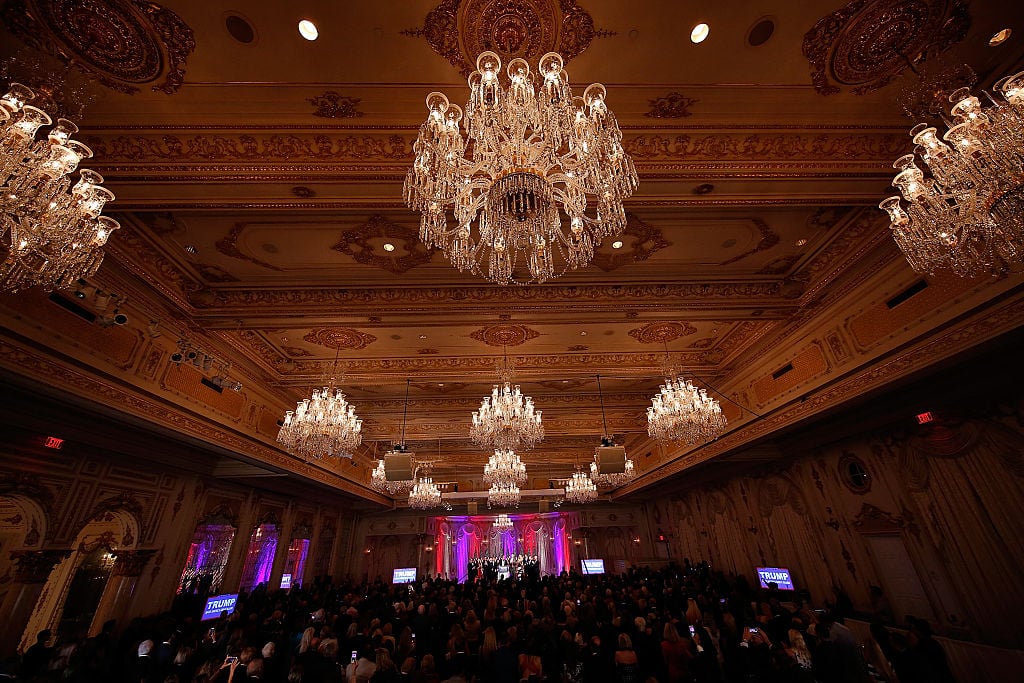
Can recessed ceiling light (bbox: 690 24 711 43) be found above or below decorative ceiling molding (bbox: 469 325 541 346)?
below

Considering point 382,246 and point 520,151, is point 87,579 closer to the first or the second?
point 382,246

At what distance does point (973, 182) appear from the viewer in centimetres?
271

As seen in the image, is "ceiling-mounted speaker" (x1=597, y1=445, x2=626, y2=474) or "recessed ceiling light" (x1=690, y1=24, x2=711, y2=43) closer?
"recessed ceiling light" (x1=690, y1=24, x2=711, y2=43)

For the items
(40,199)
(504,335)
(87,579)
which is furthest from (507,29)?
(87,579)

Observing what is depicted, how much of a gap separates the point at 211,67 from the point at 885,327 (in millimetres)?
7915

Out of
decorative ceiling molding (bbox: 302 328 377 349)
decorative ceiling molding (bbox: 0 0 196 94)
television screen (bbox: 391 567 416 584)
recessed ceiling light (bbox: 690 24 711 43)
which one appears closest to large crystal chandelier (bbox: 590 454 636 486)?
decorative ceiling molding (bbox: 302 328 377 349)

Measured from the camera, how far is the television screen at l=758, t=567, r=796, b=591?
8578 mm

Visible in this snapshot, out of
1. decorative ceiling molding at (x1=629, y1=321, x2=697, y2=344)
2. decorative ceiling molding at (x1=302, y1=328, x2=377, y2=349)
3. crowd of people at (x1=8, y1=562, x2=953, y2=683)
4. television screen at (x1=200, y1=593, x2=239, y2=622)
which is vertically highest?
decorative ceiling molding at (x1=629, y1=321, x2=697, y2=344)

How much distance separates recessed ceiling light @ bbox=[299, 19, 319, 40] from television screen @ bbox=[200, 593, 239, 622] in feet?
33.6

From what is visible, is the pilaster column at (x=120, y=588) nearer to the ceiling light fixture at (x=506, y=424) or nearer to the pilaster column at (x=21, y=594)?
the pilaster column at (x=21, y=594)

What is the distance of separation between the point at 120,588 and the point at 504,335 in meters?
7.65

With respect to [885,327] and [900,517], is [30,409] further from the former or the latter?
[900,517]

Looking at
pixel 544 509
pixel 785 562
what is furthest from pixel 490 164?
pixel 544 509

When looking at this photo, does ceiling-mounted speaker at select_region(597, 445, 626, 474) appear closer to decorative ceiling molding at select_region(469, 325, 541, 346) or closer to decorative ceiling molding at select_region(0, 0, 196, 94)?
decorative ceiling molding at select_region(469, 325, 541, 346)
